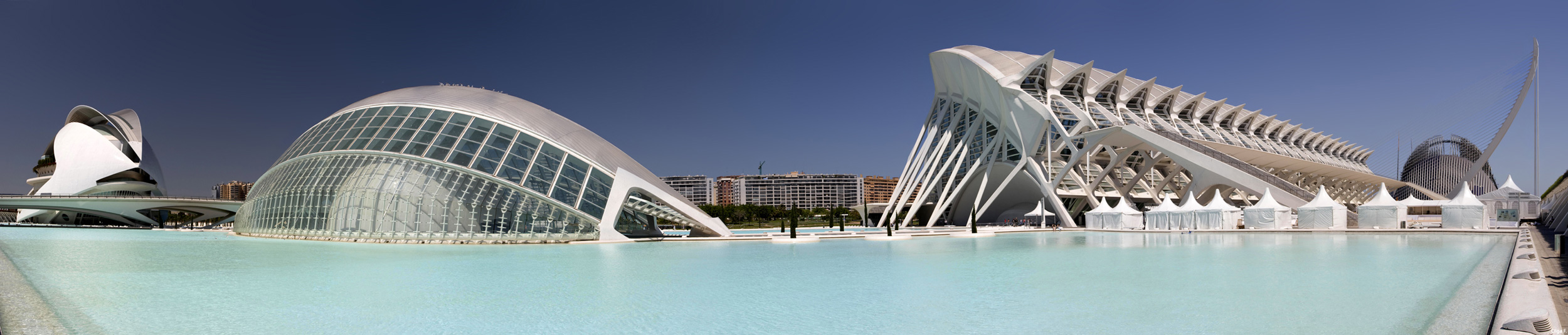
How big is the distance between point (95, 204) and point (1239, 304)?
7905 cm

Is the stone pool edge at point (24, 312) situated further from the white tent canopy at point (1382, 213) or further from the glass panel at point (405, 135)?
the white tent canopy at point (1382, 213)

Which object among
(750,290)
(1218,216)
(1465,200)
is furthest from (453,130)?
(1465,200)

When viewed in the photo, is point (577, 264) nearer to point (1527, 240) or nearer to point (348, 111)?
point (348, 111)

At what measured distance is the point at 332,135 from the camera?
29484 mm

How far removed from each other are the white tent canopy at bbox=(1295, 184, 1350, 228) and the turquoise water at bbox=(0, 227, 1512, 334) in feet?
44.9

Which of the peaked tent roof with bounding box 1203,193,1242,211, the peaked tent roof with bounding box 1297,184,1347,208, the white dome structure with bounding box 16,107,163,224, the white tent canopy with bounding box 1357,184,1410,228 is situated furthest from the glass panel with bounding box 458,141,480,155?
the white dome structure with bounding box 16,107,163,224

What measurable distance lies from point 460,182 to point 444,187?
583 millimetres

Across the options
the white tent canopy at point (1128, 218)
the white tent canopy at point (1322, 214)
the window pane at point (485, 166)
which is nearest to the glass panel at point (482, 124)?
the window pane at point (485, 166)

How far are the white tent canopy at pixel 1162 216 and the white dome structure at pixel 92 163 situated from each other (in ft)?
289

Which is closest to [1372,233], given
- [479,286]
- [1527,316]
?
[1527,316]

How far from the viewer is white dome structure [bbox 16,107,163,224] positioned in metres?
65.6

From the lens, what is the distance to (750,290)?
37.8 ft

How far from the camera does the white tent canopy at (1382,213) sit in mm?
31891

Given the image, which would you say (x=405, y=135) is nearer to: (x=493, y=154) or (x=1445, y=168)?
(x=493, y=154)
